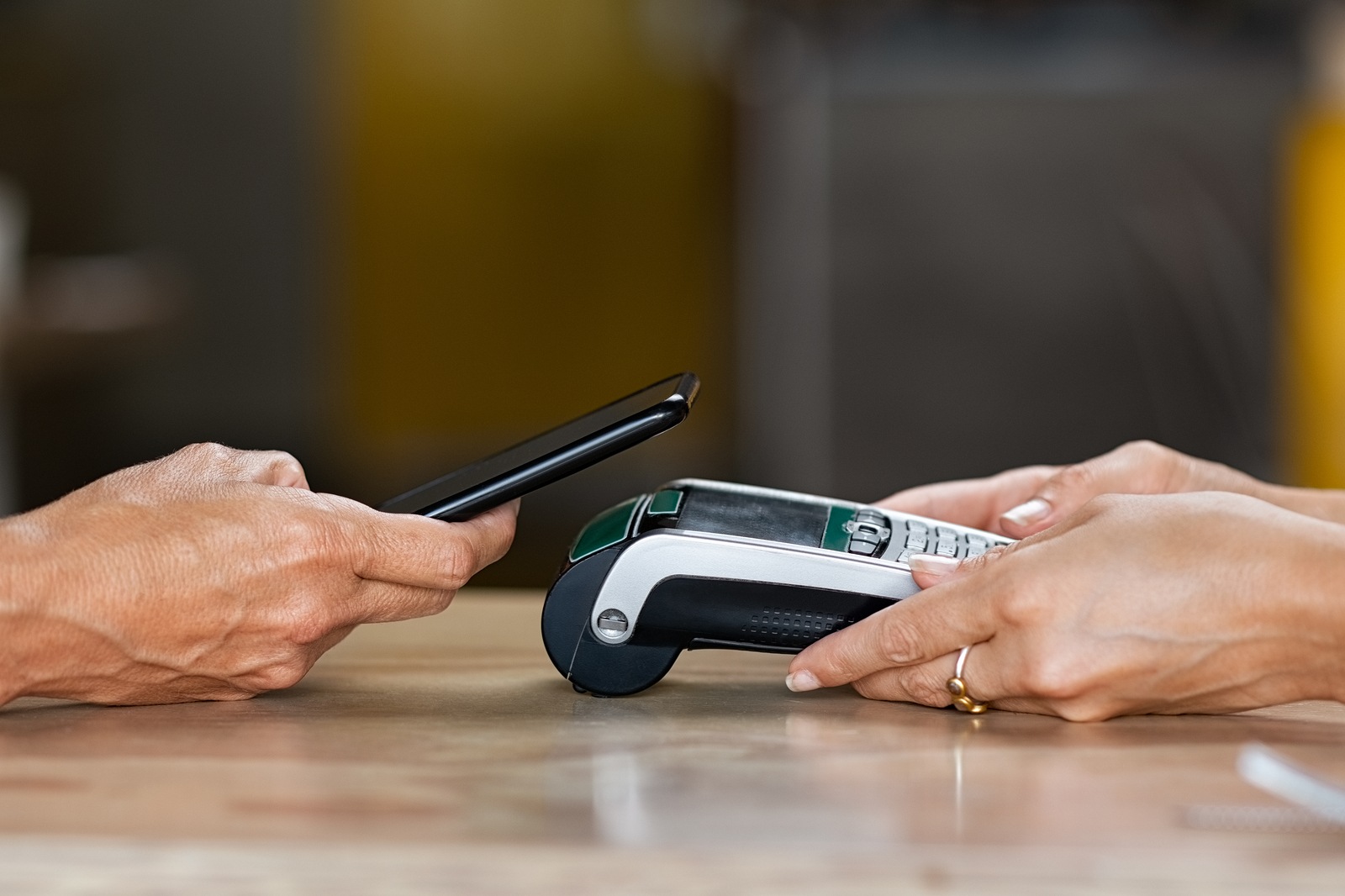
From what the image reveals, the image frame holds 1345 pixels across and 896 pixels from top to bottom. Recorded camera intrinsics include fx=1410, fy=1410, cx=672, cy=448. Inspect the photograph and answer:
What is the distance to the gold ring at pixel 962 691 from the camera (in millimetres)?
615

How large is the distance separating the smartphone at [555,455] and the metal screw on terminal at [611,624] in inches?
2.7

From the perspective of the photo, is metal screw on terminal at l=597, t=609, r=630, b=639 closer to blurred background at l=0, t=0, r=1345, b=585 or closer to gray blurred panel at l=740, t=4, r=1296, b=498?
gray blurred panel at l=740, t=4, r=1296, b=498

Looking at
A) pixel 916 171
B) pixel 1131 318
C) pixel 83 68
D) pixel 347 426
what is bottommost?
pixel 347 426

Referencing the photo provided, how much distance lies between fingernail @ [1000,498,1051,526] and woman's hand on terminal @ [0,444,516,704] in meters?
0.29

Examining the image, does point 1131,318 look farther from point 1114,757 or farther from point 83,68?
point 83,68

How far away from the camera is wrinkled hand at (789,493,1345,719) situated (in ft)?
1.88

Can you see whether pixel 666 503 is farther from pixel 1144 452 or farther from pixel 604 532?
pixel 1144 452

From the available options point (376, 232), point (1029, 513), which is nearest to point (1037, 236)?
point (1029, 513)

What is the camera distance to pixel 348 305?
14.2ft

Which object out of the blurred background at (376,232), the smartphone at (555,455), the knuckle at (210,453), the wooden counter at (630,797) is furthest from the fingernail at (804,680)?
the blurred background at (376,232)

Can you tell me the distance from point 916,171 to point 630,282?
1.89 meters

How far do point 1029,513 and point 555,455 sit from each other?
282 millimetres

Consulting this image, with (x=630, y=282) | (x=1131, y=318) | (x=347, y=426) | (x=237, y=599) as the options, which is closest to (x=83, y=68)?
(x=347, y=426)

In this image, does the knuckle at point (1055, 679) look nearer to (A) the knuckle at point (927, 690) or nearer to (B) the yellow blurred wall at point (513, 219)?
(A) the knuckle at point (927, 690)
